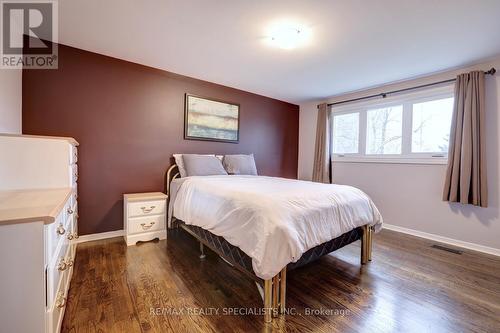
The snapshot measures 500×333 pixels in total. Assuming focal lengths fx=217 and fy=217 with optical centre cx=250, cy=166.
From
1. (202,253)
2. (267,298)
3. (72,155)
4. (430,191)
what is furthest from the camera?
(430,191)

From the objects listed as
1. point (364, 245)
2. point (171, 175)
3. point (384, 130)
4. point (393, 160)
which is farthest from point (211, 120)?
point (393, 160)

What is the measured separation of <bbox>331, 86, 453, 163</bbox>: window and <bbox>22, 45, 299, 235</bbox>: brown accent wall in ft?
8.26

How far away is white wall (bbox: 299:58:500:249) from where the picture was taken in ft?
8.51

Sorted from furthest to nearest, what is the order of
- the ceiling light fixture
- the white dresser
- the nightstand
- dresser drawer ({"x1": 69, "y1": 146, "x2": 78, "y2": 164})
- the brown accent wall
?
the nightstand, the brown accent wall, the ceiling light fixture, dresser drawer ({"x1": 69, "y1": 146, "x2": 78, "y2": 164}), the white dresser

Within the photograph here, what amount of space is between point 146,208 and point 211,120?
1704mm

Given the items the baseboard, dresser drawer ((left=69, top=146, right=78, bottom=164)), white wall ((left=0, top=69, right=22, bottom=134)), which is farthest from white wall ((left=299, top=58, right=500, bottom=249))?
white wall ((left=0, top=69, right=22, bottom=134))

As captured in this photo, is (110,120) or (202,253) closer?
(202,253)

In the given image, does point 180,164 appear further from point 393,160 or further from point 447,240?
point 447,240

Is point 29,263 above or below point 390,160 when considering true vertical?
below

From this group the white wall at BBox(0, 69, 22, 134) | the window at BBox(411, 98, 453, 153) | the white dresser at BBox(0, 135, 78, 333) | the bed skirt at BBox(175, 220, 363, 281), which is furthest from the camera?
the window at BBox(411, 98, 453, 153)

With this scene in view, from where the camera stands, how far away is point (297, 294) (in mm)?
1705

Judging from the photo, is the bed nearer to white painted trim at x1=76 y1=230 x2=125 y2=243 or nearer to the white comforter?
the white comforter

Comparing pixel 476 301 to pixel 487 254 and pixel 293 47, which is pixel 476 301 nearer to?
pixel 487 254

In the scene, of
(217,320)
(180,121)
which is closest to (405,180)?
(217,320)
